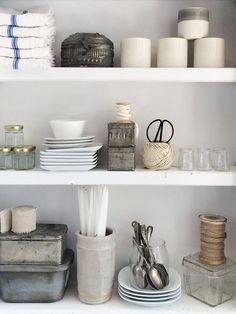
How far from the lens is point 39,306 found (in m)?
1.25

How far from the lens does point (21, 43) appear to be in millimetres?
1182

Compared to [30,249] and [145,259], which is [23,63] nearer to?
[30,249]

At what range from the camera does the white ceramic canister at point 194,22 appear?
124 cm

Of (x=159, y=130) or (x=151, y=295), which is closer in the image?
(x=151, y=295)

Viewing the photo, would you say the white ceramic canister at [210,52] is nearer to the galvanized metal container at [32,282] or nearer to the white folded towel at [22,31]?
the white folded towel at [22,31]

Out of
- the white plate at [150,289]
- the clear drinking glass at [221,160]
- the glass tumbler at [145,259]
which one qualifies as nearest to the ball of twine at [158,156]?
the clear drinking glass at [221,160]

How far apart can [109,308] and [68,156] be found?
470 millimetres

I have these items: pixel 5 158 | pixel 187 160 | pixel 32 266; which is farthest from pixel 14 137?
pixel 187 160

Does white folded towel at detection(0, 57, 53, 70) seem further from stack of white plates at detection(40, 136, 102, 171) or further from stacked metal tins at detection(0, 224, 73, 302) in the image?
stacked metal tins at detection(0, 224, 73, 302)

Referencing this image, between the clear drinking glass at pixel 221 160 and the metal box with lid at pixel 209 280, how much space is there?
0.97 ft

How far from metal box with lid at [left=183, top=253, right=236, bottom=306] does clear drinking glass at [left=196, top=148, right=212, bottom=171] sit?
0.29 metres

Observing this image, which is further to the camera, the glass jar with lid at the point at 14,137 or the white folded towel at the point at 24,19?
the glass jar with lid at the point at 14,137

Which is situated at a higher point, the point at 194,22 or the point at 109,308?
the point at 194,22

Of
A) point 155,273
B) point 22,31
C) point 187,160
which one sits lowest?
point 155,273
